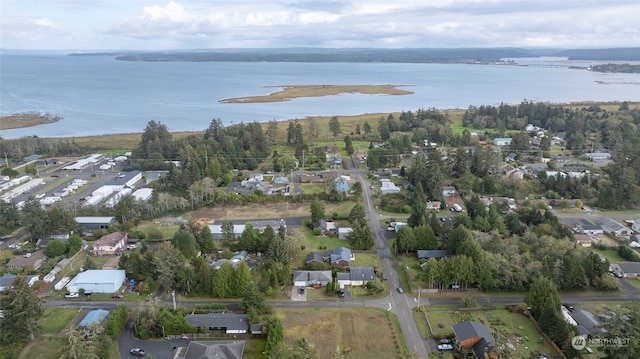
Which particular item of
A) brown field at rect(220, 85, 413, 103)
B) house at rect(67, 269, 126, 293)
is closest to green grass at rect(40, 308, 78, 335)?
house at rect(67, 269, 126, 293)

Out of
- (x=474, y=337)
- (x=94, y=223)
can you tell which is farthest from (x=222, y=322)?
(x=94, y=223)

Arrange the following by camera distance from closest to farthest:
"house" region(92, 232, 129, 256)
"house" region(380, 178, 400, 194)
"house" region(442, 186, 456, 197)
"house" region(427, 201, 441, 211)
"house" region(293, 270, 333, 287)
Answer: "house" region(293, 270, 333, 287)
"house" region(92, 232, 129, 256)
"house" region(427, 201, 441, 211)
"house" region(380, 178, 400, 194)
"house" region(442, 186, 456, 197)

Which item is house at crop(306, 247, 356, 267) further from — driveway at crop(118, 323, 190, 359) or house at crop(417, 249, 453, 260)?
driveway at crop(118, 323, 190, 359)

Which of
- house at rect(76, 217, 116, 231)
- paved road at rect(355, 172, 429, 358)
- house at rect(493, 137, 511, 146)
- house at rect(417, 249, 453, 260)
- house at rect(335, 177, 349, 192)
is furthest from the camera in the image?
house at rect(493, 137, 511, 146)

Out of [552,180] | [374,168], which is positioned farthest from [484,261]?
[374,168]

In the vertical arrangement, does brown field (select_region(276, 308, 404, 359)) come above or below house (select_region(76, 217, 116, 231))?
below

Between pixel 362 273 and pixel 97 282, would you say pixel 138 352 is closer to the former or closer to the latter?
pixel 97 282

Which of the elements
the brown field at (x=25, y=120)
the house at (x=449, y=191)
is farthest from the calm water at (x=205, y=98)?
the house at (x=449, y=191)

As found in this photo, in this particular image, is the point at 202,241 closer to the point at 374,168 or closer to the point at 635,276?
the point at 374,168

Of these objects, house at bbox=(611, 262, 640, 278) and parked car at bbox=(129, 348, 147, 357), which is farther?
house at bbox=(611, 262, 640, 278)

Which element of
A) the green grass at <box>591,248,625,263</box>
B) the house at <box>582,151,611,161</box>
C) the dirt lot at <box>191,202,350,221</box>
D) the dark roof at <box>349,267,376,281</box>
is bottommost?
the green grass at <box>591,248,625,263</box>
